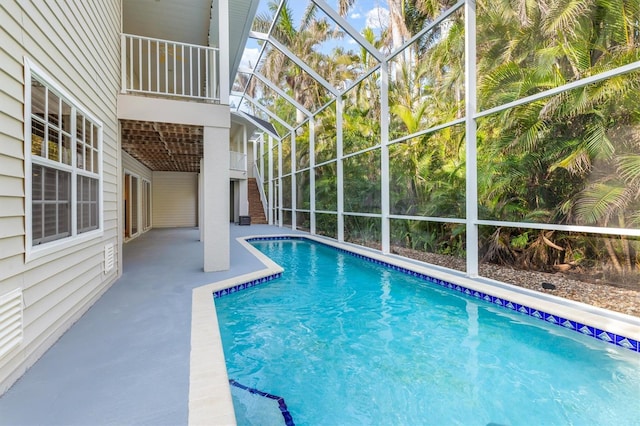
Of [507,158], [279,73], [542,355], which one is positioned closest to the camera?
[542,355]

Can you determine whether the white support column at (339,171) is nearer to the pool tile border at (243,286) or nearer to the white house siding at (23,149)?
the pool tile border at (243,286)

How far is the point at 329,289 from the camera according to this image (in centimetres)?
607

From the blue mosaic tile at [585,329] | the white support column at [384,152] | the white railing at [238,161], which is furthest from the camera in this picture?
the white railing at [238,161]

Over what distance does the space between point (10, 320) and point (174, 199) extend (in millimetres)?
15726

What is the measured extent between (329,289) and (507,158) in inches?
137

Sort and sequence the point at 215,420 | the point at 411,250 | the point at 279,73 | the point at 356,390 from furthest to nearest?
the point at 279,73 < the point at 411,250 < the point at 356,390 < the point at 215,420

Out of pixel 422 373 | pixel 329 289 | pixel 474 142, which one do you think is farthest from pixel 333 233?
pixel 422 373

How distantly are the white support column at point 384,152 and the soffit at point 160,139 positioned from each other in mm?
4141

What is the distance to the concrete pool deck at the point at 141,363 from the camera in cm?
213

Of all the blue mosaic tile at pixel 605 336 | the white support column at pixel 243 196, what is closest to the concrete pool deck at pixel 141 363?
the blue mosaic tile at pixel 605 336

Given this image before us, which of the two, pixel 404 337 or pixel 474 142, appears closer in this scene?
pixel 404 337

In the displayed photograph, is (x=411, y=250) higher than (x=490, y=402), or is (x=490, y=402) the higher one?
(x=411, y=250)

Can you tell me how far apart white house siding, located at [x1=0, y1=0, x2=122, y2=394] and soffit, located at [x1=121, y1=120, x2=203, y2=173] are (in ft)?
4.43

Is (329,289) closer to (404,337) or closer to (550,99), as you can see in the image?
(404,337)
